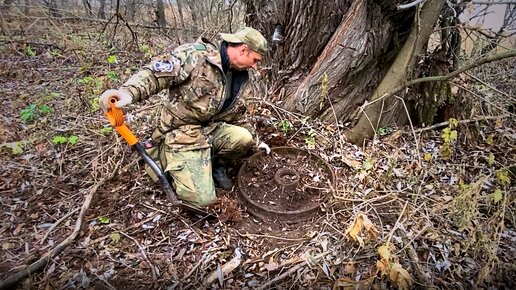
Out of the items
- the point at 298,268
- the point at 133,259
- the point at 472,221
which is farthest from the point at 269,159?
the point at 472,221

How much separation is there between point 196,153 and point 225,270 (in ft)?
3.18

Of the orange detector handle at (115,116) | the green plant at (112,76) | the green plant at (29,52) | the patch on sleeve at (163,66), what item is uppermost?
the patch on sleeve at (163,66)

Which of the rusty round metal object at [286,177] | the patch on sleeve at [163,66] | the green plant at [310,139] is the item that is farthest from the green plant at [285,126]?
the patch on sleeve at [163,66]

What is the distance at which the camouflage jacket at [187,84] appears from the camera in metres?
2.60

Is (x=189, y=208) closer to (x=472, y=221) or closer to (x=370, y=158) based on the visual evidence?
(x=370, y=158)

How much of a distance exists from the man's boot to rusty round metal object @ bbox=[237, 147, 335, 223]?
112mm

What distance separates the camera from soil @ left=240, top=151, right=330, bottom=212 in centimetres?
293

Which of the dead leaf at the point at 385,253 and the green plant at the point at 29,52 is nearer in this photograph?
the dead leaf at the point at 385,253

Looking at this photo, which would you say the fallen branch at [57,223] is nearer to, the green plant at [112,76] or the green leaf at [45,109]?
the green leaf at [45,109]

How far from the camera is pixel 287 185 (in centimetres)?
302

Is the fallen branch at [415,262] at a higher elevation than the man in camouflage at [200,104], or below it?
below

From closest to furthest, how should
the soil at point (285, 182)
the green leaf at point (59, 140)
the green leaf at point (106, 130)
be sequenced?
the soil at point (285, 182) < the green leaf at point (59, 140) < the green leaf at point (106, 130)

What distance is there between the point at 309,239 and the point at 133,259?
1.23 m

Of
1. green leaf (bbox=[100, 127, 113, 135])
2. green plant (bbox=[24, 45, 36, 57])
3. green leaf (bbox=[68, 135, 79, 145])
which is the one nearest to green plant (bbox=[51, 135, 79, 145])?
green leaf (bbox=[68, 135, 79, 145])
